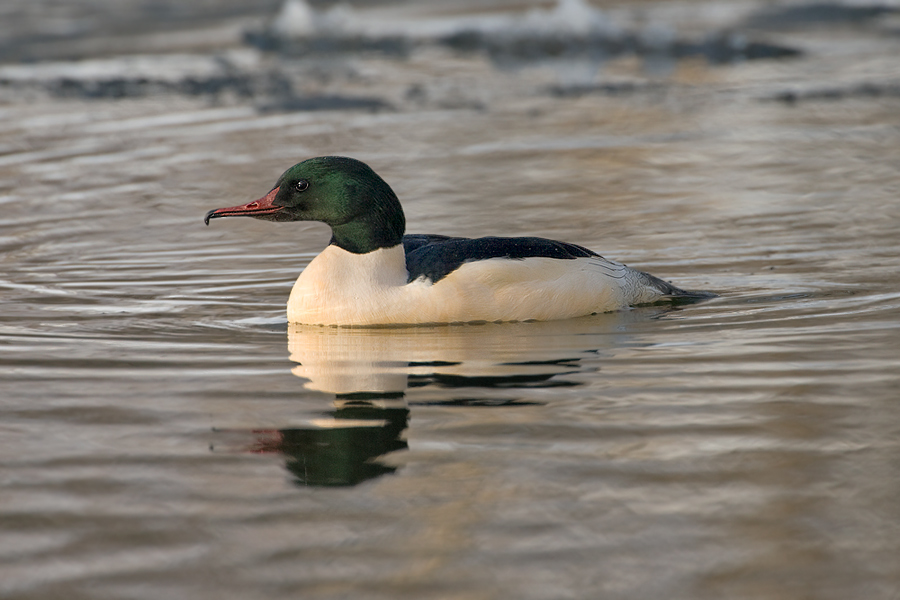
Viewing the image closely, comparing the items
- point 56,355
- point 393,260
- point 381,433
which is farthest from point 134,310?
point 381,433

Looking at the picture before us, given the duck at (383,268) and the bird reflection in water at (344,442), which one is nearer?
the bird reflection in water at (344,442)

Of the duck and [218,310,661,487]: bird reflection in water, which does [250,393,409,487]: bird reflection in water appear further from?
the duck

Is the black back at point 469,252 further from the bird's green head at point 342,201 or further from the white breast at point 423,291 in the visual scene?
the bird's green head at point 342,201

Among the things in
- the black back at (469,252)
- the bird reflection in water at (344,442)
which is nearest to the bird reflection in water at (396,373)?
the bird reflection in water at (344,442)

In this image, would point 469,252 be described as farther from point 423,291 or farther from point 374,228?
point 374,228

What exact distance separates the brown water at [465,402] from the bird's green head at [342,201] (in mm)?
537

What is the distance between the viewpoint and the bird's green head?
663 cm

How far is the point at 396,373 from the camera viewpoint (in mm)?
5625

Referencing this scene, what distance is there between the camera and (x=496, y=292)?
263 inches

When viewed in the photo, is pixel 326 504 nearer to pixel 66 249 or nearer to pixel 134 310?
pixel 134 310

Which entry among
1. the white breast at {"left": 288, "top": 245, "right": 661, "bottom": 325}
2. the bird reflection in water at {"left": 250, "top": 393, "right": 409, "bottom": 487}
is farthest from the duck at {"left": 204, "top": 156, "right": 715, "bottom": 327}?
the bird reflection in water at {"left": 250, "top": 393, "right": 409, "bottom": 487}

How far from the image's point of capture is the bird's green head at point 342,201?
6633 millimetres

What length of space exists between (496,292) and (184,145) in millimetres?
7592

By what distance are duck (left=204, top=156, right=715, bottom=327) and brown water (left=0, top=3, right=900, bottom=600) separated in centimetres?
14
